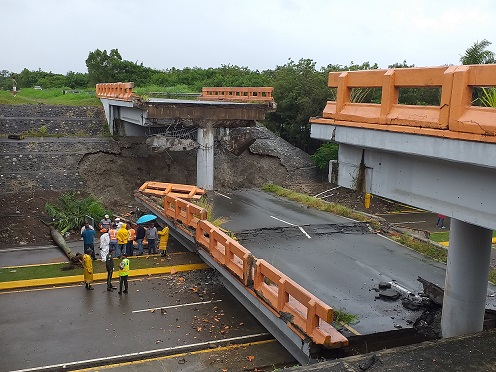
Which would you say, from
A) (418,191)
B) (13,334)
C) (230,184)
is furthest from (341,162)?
(230,184)

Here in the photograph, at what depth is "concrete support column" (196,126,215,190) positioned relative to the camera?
24.0 meters

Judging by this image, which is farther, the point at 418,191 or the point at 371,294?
the point at 371,294

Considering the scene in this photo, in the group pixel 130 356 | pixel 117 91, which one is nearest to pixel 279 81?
pixel 117 91

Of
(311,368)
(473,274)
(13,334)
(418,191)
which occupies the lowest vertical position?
(13,334)

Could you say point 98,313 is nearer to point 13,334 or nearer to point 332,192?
point 13,334

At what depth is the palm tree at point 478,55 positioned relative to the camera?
26.3 meters

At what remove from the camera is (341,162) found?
9.07 meters

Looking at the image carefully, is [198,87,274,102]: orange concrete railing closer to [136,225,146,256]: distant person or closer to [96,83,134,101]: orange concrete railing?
[96,83,134,101]: orange concrete railing

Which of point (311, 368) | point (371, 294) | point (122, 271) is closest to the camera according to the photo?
point (311, 368)

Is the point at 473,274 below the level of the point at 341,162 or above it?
below

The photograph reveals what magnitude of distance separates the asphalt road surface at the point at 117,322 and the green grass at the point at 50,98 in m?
24.0

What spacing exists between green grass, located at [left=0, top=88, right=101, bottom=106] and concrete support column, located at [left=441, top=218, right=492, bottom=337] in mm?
31148

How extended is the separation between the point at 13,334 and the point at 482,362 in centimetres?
1003

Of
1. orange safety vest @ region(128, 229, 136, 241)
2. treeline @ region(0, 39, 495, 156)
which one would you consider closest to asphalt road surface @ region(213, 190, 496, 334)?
orange safety vest @ region(128, 229, 136, 241)
